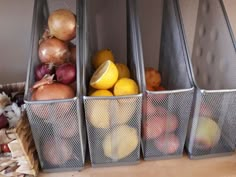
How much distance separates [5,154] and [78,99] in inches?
7.8

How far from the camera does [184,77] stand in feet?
1.90

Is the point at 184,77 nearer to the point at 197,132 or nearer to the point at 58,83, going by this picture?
the point at 197,132

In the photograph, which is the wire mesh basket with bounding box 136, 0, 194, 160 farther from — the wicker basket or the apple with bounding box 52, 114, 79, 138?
the wicker basket

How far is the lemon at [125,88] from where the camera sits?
523mm

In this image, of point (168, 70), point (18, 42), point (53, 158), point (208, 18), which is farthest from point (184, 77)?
point (18, 42)

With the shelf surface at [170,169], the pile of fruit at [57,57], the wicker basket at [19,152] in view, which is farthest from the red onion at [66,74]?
the shelf surface at [170,169]

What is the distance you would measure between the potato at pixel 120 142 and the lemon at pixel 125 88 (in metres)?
0.07

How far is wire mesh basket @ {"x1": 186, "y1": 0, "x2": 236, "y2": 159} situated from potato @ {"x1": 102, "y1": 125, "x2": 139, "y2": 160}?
5.6 inches

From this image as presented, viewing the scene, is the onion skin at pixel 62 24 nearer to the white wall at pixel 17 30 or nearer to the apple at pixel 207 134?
the white wall at pixel 17 30

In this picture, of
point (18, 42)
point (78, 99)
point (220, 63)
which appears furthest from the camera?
point (18, 42)

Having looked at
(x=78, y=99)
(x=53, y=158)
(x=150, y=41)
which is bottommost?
(x=53, y=158)

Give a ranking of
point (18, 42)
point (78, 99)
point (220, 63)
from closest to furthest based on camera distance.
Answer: point (78, 99)
point (220, 63)
point (18, 42)

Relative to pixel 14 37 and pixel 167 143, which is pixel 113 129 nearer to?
pixel 167 143

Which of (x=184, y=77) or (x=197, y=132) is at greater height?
(x=184, y=77)
